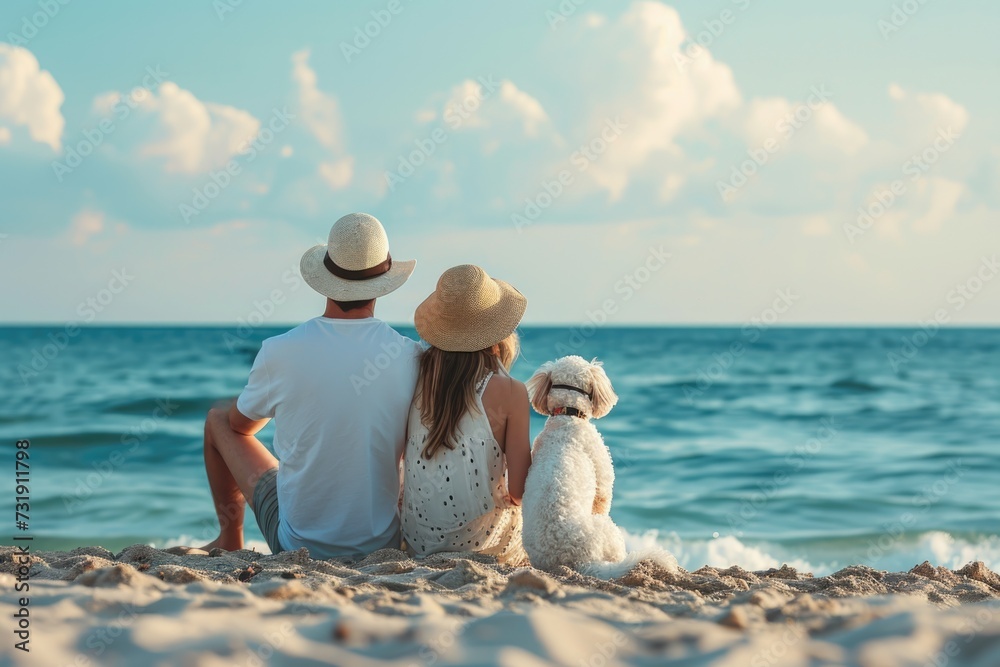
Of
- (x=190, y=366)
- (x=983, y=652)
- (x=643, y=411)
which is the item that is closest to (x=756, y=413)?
(x=643, y=411)

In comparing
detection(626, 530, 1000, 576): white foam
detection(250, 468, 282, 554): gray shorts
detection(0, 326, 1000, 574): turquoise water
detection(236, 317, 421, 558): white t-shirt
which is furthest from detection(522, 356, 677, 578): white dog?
detection(0, 326, 1000, 574): turquoise water

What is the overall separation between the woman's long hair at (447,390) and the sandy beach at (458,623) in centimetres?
64

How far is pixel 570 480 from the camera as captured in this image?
137 inches

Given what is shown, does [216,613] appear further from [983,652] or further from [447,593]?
[983,652]

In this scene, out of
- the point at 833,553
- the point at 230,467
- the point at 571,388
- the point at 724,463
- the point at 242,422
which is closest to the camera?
the point at 571,388

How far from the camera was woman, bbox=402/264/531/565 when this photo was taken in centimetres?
370

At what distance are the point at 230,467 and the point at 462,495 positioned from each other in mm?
1317

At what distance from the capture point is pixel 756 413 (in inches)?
582

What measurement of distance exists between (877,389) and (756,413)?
5402 mm

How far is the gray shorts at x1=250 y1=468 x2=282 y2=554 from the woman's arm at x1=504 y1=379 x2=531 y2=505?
1263mm

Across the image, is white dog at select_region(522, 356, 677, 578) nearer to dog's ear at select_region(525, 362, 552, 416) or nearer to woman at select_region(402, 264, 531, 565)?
dog's ear at select_region(525, 362, 552, 416)

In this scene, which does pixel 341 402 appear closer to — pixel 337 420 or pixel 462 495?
pixel 337 420

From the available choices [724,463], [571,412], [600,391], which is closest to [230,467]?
[571,412]

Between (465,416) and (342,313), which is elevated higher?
(342,313)
